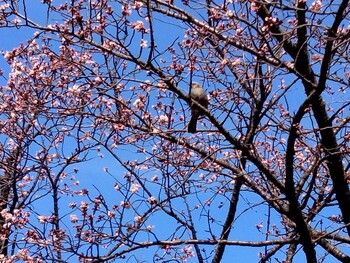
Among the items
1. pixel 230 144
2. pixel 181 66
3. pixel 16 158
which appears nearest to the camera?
pixel 181 66

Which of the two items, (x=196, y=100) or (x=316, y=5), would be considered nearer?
(x=316, y=5)

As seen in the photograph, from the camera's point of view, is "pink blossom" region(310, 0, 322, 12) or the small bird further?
the small bird

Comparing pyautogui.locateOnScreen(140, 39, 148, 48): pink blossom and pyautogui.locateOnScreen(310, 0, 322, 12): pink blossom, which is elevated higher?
pyautogui.locateOnScreen(310, 0, 322, 12): pink blossom

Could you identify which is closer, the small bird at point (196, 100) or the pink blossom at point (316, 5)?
the pink blossom at point (316, 5)

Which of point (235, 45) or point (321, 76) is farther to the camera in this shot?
point (235, 45)

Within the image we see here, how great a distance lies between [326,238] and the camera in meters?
5.88

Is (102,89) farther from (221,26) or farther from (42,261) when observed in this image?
(42,261)

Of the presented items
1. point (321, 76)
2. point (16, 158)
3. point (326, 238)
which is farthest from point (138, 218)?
point (16, 158)

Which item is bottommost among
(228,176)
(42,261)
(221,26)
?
(42,261)

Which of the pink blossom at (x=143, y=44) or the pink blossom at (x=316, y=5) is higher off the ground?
the pink blossom at (x=316, y=5)

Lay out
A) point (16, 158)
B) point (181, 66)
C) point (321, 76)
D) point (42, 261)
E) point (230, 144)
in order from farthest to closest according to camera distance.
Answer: point (16, 158) → point (42, 261) → point (230, 144) → point (181, 66) → point (321, 76)

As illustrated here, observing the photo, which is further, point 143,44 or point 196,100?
point 196,100

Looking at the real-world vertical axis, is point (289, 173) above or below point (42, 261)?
above

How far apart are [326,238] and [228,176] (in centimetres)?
123
